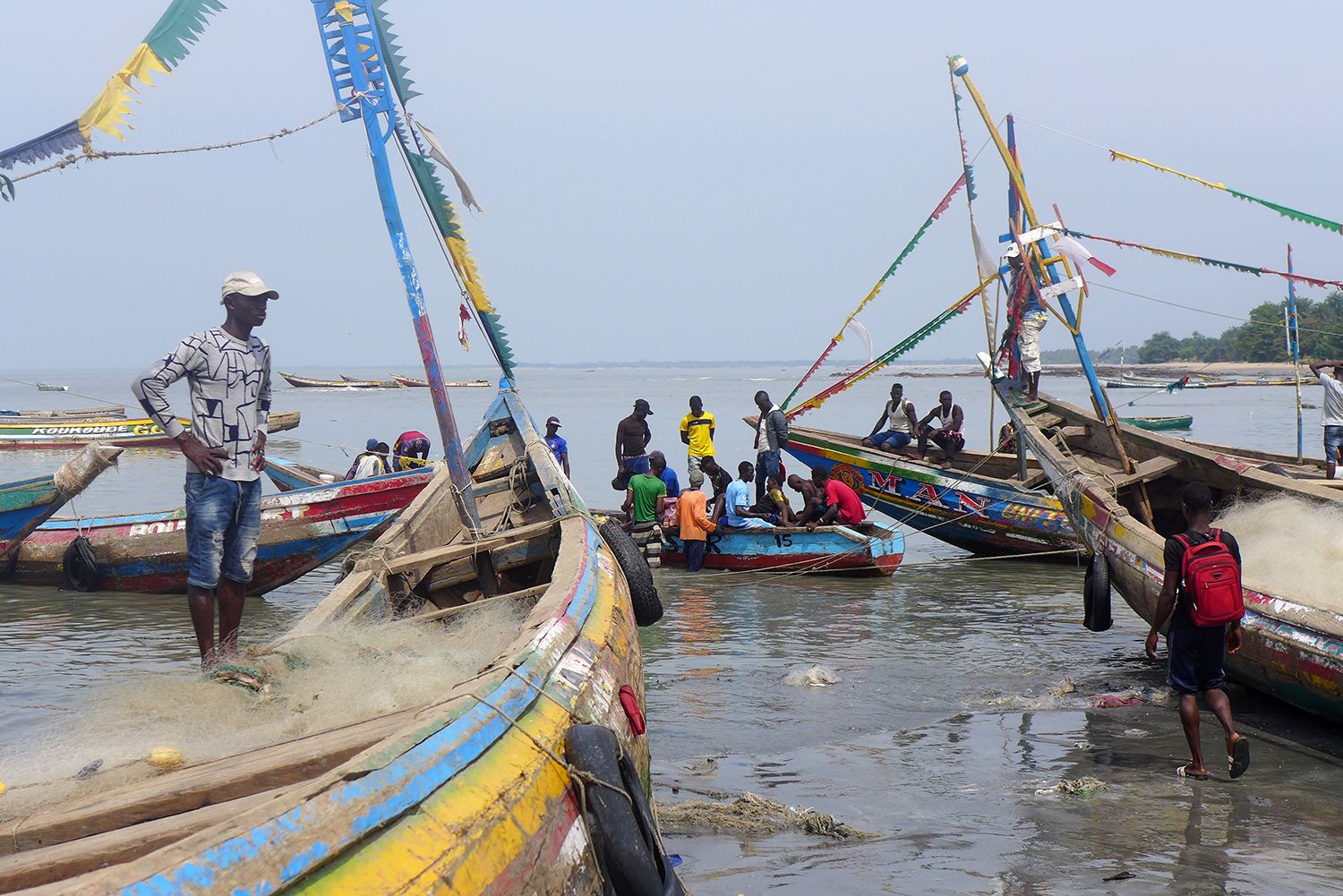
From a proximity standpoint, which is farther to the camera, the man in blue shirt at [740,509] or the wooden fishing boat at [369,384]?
the wooden fishing boat at [369,384]

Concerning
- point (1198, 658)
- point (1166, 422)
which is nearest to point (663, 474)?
point (1198, 658)

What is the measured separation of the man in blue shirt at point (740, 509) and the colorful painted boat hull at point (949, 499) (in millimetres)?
1913

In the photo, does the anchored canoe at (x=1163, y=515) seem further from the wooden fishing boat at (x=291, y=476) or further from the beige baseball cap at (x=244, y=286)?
the wooden fishing boat at (x=291, y=476)

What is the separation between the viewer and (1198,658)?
5461mm

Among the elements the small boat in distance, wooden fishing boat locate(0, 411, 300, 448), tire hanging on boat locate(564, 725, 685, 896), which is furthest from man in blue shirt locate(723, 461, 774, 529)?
the small boat in distance

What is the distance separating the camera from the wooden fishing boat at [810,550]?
12.1m

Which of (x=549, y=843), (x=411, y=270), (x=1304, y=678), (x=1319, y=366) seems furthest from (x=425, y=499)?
(x=1319, y=366)

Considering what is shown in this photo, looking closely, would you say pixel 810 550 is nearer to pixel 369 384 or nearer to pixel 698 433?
pixel 698 433

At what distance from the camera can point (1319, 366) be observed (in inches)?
525

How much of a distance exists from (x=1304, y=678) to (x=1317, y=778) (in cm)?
56

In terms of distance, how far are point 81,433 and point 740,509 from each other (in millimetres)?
24464

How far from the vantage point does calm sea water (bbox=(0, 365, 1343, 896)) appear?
14.7 ft

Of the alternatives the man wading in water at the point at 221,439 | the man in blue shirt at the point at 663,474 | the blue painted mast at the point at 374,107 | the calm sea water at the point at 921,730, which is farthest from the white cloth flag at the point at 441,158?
the man in blue shirt at the point at 663,474

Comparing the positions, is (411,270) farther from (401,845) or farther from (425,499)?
(401,845)
